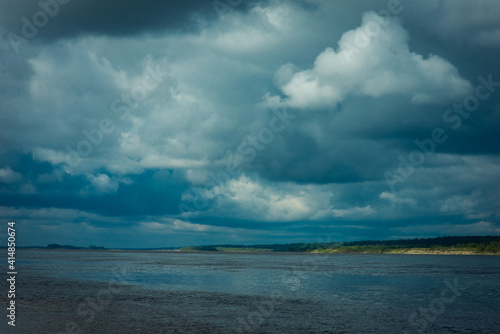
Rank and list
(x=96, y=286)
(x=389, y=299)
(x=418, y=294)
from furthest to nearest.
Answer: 1. (x=96, y=286)
2. (x=418, y=294)
3. (x=389, y=299)

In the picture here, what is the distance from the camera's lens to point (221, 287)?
84.2 m

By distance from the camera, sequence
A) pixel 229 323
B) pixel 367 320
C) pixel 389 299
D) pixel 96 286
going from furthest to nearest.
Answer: pixel 96 286
pixel 389 299
pixel 367 320
pixel 229 323

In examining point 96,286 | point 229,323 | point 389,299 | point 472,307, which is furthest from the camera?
point 96,286

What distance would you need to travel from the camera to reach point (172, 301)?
63344 millimetres

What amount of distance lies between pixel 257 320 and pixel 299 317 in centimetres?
559

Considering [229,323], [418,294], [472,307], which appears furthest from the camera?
[418,294]

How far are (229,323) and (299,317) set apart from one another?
923 cm

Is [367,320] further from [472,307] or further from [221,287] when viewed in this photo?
[221,287]

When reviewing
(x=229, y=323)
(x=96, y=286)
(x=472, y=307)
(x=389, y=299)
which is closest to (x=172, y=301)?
(x=229, y=323)

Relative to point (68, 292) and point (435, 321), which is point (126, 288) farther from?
point (435, 321)

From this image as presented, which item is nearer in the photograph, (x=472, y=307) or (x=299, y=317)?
(x=299, y=317)

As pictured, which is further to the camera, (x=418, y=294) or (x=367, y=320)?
(x=418, y=294)

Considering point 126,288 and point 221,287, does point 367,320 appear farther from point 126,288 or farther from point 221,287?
point 126,288

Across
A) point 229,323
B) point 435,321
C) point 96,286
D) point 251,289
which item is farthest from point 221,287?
point 435,321
